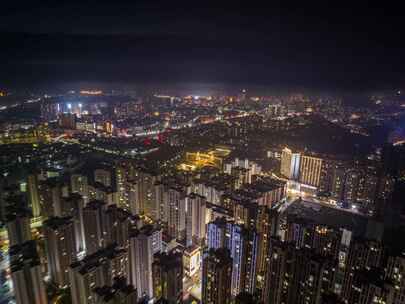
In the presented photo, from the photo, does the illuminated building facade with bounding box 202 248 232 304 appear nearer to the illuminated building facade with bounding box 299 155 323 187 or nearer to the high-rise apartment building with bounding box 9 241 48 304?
the high-rise apartment building with bounding box 9 241 48 304

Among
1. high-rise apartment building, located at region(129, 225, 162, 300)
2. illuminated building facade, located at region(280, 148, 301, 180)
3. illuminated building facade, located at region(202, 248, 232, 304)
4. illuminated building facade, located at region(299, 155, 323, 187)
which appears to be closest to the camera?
illuminated building facade, located at region(202, 248, 232, 304)

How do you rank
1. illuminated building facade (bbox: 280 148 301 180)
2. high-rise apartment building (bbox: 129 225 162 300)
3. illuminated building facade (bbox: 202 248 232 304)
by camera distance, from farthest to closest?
illuminated building facade (bbox: 280 148 301 180) < high-rise apartment building (bbox: 129 225 162 300) < illuminated building facade (bbox: 202 248 232 304)

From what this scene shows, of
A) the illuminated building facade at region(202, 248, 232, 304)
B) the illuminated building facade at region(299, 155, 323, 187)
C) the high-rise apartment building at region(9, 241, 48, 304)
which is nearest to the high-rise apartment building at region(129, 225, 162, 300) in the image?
the illuminated building facade at region(202, 248, 232, 304)

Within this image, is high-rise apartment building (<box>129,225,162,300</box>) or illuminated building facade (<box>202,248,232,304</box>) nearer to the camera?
illuminated building facade (<box>202,248,232,304</box>)

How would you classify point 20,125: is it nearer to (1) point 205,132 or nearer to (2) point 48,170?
(2) point 48,170

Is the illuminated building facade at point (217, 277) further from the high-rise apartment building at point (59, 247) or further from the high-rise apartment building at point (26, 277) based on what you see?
the high-rise apartment building at point (59, 247)

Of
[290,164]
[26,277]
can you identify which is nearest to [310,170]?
[290,164]

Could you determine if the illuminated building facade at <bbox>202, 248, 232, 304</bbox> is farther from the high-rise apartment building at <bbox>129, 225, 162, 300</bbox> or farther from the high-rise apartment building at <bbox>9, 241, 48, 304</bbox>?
the high-rise apartment building at <bbox>9, 241, 48, 304</bbox>

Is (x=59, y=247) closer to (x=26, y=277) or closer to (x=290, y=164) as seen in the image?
(x=26, y=277)

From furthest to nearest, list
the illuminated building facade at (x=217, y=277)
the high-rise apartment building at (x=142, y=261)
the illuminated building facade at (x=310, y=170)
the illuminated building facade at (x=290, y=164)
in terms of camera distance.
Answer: the illuminated building facade at (x=290, y=164) < the illuminated building facade at (x=310, y=170) < the high-rise apartment building at (x=142, y=261) < the illuminated building facade at (x=217, y=277)


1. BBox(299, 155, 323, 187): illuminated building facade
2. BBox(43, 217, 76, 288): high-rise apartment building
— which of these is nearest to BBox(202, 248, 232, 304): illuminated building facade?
BBox(43, 217, 76, 288): high-rise apartment building

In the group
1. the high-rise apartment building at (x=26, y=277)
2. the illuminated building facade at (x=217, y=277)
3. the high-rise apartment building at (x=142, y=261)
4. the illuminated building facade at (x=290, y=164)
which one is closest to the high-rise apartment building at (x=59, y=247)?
the high-rise apartment building at (x=26, y=277)

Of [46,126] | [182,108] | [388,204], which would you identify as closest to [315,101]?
[182,108]
